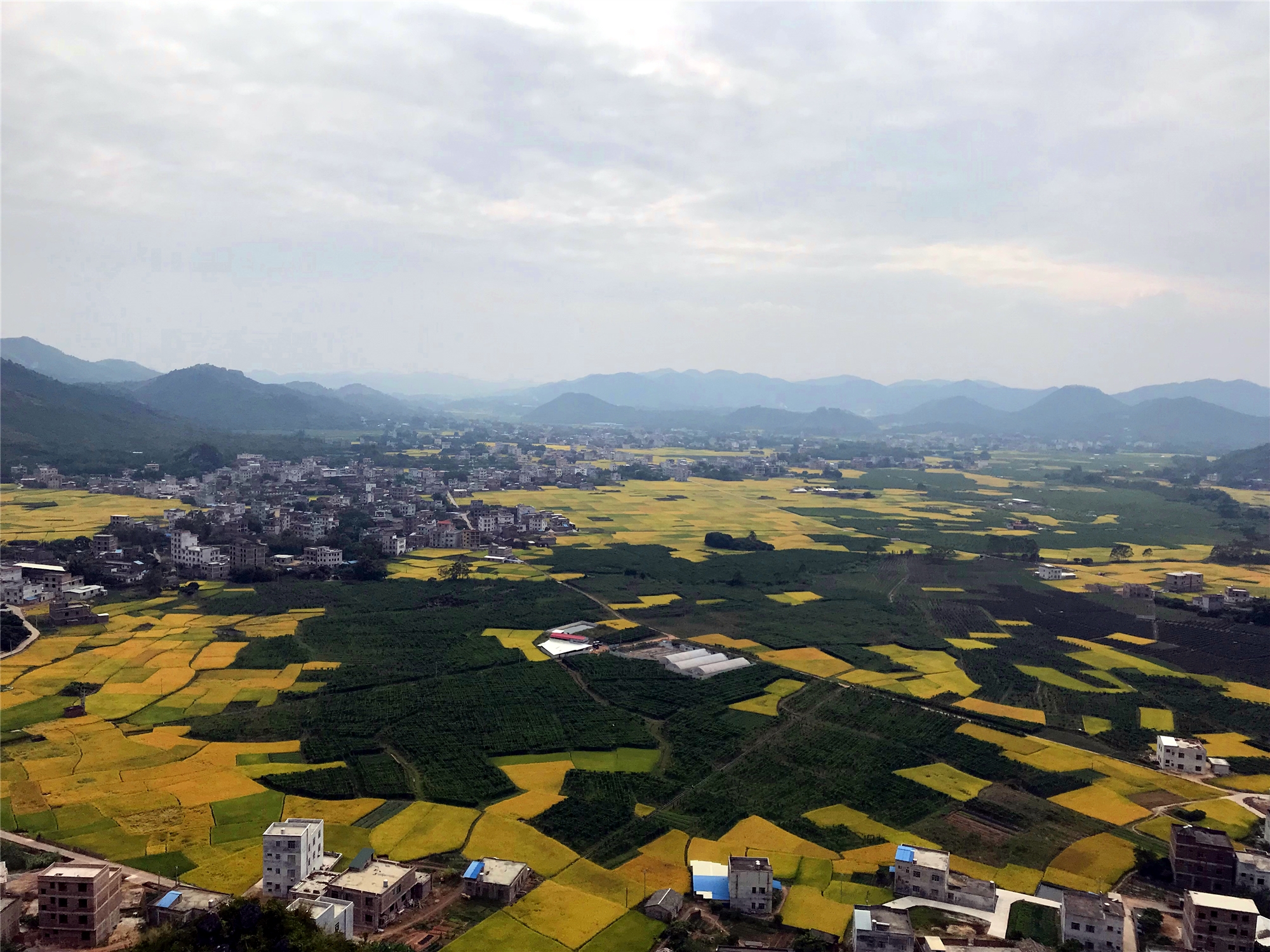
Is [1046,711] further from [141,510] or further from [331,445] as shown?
[331,445]

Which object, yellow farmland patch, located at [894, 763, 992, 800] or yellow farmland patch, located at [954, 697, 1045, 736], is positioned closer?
yellow farmland patch, located at [894, 763, 992, 800]

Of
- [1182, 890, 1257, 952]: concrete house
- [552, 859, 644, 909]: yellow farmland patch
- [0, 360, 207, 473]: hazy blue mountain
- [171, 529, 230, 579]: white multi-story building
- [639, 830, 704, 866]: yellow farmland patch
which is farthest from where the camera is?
[0, 360, 207, 473]: hazy blue mountain

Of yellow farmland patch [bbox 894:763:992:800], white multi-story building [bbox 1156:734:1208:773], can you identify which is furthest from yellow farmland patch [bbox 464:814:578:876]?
white multi-story building [bbox 1156:734:1208:773]

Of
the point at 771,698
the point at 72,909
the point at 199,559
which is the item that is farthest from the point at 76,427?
the point at 72,909

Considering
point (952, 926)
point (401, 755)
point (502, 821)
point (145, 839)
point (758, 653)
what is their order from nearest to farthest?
point (952, 926), point (145, 839), point (502, 821), point (401, 755), point (758, 653)

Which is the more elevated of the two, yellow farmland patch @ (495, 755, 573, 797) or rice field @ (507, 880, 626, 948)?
yellow farmland patch @ (495, 755, 573, 797)

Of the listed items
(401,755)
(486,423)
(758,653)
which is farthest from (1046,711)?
(486,423)

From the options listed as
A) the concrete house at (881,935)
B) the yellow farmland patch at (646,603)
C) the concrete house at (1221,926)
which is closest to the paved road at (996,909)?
the concrete house at (881,935)

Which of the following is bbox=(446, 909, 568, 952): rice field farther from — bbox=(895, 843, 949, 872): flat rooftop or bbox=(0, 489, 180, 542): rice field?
bbox=(0, 489, 180, 542): rice field
